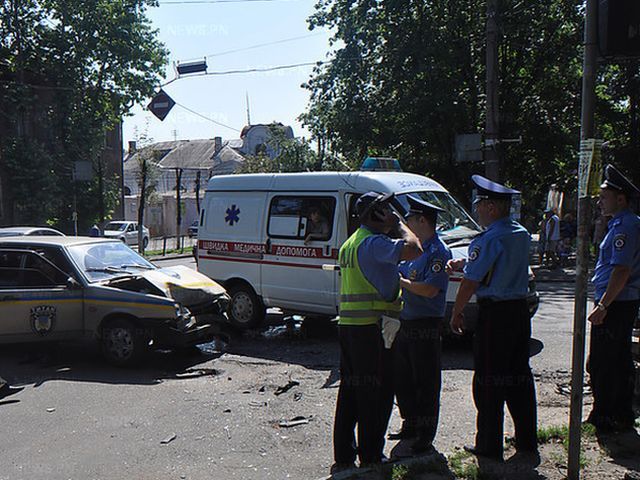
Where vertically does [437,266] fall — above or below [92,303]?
above

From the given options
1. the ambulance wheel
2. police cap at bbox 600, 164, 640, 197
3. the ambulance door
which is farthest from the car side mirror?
police cap at bbox 600, 164, 640, 197

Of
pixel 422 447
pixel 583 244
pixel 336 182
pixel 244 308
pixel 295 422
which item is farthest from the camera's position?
pixel 244 308

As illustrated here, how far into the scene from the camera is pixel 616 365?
14.9 ft

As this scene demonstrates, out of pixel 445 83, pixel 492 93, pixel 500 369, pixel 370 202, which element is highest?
pixel 445 83

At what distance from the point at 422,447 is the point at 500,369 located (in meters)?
0.87

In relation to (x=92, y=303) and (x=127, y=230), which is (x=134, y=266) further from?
(x=127, y=230)

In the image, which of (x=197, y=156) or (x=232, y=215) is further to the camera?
(x=197, y=156)

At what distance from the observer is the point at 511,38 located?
63.8 ft

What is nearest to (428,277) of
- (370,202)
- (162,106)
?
(370,202)

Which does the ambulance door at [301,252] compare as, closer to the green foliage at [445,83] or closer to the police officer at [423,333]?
the police officer at [423,333]

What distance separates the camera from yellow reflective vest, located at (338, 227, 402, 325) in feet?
13.4

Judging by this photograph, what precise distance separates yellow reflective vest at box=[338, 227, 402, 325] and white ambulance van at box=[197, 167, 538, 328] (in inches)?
139

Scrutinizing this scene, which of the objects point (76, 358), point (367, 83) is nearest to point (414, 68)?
point (367, 83)

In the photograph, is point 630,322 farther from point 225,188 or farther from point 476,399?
point 225,188
